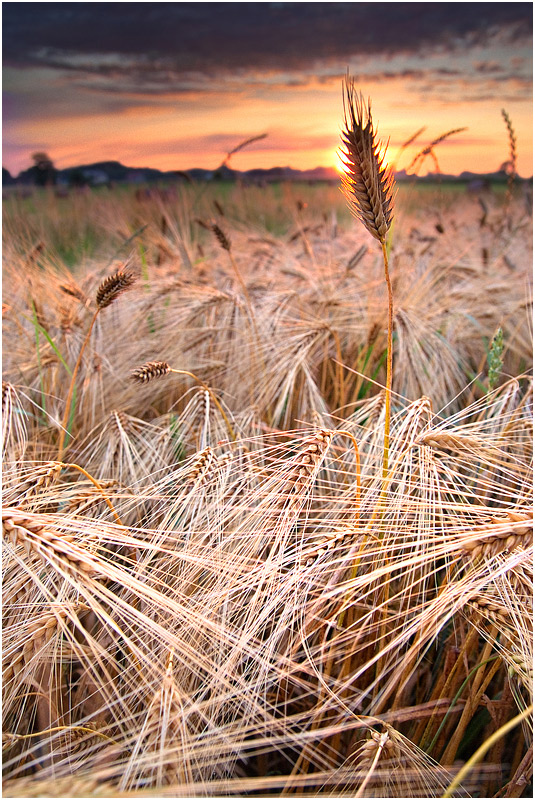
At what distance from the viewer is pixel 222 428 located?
1.17 meters

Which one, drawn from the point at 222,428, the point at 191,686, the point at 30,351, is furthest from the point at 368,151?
the point at 30,351

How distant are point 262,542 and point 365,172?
56 cm

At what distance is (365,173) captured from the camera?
68 centimetres

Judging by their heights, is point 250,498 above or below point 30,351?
below

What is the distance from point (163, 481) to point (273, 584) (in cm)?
29

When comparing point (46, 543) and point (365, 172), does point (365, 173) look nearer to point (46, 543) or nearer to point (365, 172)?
point (365, 172)

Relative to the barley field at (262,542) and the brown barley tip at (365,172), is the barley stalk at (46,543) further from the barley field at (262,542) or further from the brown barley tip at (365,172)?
the brown barley tip at (365,172)

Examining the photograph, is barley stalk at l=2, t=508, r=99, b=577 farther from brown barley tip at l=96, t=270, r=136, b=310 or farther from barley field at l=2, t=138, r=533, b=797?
brown barley tip at l=96, t=270, r=136, b=310

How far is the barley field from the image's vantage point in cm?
66

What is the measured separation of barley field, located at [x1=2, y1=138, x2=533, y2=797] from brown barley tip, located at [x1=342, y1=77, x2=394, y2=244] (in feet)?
0.75

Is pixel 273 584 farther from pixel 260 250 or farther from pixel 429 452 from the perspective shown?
pixel 260 250

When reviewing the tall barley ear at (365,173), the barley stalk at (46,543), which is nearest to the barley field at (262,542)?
the barley stalk at (46,543)

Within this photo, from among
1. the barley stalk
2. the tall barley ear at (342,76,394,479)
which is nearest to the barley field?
the barley stalk

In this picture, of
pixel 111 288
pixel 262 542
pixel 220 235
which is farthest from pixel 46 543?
pixel 220 235
